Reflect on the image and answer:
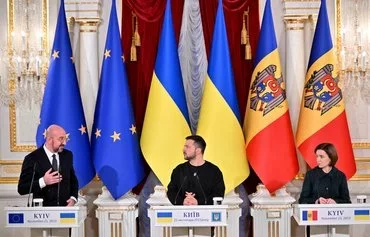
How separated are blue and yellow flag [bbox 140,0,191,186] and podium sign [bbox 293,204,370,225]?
168 centimetres

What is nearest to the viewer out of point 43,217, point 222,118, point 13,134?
point 43,217

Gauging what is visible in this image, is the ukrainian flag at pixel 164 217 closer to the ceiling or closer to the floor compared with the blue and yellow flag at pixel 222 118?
closer to the floor

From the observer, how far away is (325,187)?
5.34m

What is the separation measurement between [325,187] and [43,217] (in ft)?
7.40

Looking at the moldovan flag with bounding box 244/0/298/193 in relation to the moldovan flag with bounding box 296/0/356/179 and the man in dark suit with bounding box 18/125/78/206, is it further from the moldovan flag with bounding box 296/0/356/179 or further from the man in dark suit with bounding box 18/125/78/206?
the man in dark suit with bounding box 18/125/78/206

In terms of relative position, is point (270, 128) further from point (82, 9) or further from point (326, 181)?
point (82, 9)

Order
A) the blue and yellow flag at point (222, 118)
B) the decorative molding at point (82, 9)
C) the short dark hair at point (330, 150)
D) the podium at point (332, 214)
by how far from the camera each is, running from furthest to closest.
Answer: the decorative molding at point (82, 9)
the blue and yellow flag at point (222, 118)
the short dark hair at point (330, 150)
the podium at point (332, 214)

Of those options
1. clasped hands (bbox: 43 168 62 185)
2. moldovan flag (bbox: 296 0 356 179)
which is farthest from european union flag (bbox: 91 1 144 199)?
moldovan flag (bbox: 296 0 356 179)

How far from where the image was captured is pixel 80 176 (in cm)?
641

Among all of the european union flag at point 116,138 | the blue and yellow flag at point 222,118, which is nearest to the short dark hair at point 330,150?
the blue and yellow flag at point 222,118

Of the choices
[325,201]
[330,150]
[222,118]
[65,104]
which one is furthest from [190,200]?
[65,104]

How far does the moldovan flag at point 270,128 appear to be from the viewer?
6.41m

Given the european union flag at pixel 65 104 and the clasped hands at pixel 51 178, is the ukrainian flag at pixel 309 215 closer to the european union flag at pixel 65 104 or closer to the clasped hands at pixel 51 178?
the clasped hands at pixel 51 178

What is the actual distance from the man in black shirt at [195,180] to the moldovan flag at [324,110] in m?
1.52
